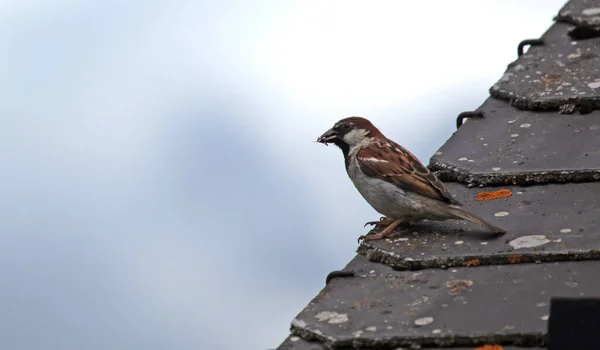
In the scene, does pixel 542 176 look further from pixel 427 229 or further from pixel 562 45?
pixel 562 45

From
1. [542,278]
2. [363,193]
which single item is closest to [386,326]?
[542,278]

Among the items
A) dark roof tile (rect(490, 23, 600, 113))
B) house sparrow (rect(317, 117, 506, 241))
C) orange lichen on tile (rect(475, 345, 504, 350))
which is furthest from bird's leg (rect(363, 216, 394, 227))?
orange lichen on tile (rect(475, 345, 504, 350))

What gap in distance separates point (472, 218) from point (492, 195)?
299 millimetres

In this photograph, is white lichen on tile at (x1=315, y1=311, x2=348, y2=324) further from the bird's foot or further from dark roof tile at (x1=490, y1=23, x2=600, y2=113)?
dark roof tile at (x1=490, y1=23, x2=600, y2=113)

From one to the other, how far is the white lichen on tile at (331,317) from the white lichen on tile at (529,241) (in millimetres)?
597

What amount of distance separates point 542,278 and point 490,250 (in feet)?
0.98

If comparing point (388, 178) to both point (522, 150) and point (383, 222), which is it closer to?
point (383, 222)

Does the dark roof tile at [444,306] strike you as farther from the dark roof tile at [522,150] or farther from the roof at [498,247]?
the dark roof tile at [522,150]

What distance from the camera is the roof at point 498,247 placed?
2438 millimetres

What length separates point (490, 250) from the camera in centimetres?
293

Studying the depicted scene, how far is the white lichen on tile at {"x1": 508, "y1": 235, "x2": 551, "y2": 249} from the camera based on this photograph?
2.90m

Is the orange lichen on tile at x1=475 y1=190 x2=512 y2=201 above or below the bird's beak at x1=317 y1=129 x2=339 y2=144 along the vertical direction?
below

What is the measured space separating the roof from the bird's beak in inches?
24.7

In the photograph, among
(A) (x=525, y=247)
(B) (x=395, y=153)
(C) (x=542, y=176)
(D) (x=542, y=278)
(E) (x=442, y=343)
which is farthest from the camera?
(B) (x=395, y=153)
